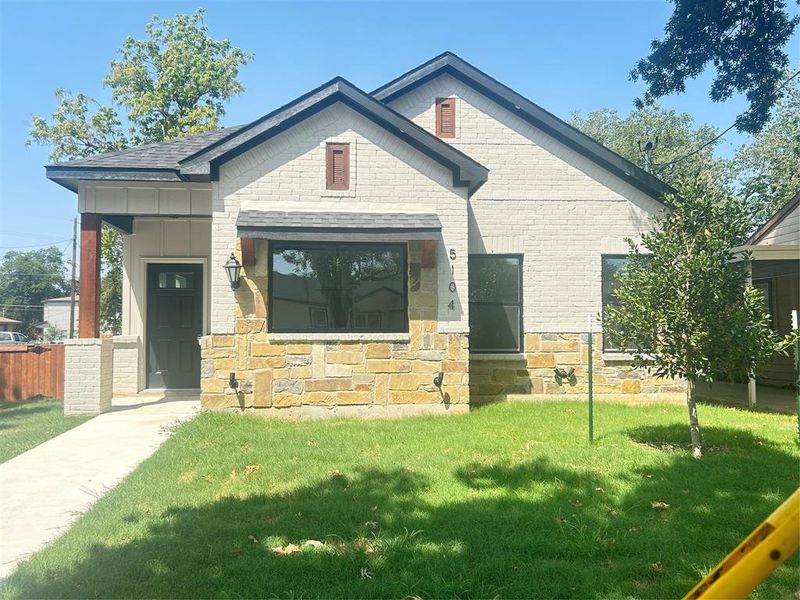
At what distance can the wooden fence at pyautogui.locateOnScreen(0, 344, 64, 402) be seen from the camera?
11.4 m

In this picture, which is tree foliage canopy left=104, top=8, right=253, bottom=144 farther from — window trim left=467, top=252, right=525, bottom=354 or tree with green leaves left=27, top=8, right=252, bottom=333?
window trim left=467, top=252, right=525, bottom=354

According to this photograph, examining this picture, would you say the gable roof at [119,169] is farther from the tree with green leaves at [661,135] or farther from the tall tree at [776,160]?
the tree with green leaves at [661,135]

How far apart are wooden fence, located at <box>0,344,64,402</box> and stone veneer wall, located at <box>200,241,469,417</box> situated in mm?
5006

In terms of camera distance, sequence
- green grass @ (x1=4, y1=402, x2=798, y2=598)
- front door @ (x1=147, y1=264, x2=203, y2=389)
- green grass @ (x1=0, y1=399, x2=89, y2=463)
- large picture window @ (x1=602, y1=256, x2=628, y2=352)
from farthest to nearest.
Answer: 1. front door @ (x1=147, y1=264, x2=203, y2=389)
2. large picture window @ (x1=602, y1=256, x2=628, y2=352)
3. green grass @ (x1=0, y1=399, x2=89, y2=463)
4. green grass @ (x1=4, y1=402, x2=798, y2=598)

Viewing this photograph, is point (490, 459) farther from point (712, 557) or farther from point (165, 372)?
point (165, 372)

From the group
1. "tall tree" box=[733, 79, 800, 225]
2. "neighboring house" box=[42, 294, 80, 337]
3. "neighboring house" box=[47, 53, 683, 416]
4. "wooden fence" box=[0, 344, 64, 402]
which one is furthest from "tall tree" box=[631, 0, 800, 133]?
"neighboring house" box=[42, 294, 80, 337]

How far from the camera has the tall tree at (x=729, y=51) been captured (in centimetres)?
850

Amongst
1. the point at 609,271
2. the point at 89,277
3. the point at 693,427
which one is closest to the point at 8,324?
the point at 89,277

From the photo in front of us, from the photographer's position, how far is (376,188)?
902 centimetres

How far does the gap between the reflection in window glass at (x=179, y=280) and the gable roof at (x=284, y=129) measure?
8.68 ft

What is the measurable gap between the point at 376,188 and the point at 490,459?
484 centimetres

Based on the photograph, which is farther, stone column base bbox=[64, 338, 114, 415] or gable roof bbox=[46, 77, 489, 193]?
stone column base bbox=[64, 338, 114, 415]

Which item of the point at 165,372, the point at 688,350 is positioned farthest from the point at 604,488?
the point at 165,372

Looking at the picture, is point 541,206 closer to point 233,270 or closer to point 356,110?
point 356,110
